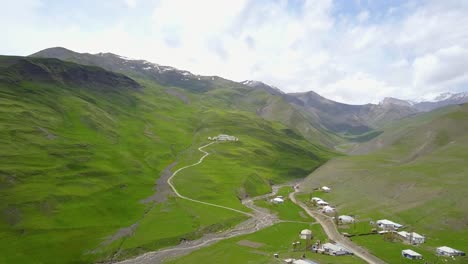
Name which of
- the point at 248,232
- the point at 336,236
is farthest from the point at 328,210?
the point at 248,232

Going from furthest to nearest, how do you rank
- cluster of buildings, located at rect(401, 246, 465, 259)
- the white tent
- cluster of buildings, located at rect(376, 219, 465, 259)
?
the white tent < cluster of buildings, located at rect(376, 219, 465, 259) < cluster of buildings, located at rect(401, 246, 465, 259)

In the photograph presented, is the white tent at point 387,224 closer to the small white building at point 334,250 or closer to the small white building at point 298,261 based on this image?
the small white building at point 334,250

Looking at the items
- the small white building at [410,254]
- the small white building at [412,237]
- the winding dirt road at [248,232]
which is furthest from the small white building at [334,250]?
the small white building at [412,237]

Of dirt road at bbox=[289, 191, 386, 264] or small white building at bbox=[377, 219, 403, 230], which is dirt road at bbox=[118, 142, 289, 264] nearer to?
dirt road at bbox=[289, 191, 386, 264]

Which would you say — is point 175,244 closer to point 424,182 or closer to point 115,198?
point 115,198

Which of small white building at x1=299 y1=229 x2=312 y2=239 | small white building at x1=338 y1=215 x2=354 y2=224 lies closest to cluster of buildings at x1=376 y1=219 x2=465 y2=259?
small white building at x1=338 y1=215 x2=354 y2=224

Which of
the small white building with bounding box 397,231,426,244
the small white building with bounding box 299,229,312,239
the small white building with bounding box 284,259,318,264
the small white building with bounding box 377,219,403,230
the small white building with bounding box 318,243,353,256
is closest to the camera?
the small white building with bounding box 284,259,318,264

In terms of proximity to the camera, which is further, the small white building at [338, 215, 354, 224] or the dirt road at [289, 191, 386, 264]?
the small white building at [338, 215, 354, 224]
